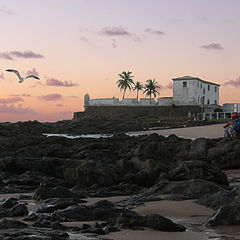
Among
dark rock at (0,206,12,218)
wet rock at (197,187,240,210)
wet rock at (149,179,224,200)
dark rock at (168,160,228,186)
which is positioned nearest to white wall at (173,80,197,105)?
dark rock at (168,160,228,186)

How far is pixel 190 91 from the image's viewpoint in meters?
68.6

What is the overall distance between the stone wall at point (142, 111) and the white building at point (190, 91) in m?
1.47

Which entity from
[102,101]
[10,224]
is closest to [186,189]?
[10,224]

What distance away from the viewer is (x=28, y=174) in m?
11.3

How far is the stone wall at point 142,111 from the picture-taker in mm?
67562

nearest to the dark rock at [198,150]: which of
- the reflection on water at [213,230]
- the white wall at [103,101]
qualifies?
the reflection on water at [213,230]

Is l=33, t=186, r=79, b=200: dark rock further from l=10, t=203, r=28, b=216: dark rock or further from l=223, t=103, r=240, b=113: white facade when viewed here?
l=223, t=103, r=240, b=113: white facade

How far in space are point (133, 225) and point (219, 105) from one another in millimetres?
69820

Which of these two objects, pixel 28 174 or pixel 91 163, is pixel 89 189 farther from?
pixel 28 174

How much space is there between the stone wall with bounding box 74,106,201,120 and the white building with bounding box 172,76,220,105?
1.47 metres

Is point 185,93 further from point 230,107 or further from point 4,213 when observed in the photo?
point 4,213

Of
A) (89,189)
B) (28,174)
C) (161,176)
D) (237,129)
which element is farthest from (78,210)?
(237,129)

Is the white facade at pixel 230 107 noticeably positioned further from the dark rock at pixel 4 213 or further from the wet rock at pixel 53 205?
the dark rock at pixel 4 213

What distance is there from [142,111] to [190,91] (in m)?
9.22
